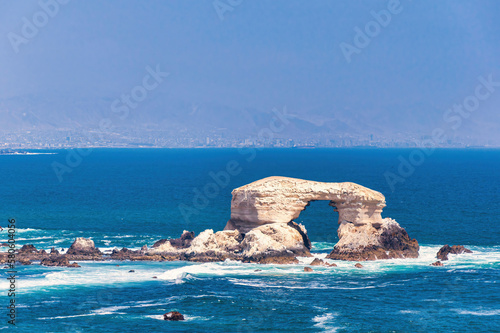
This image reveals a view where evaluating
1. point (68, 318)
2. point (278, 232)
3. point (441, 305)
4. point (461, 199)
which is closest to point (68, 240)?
point (278, 232)

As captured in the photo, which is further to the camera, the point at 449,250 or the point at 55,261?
the point at 449,250

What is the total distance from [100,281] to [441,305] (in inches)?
936

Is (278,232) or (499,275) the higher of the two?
(278,232)

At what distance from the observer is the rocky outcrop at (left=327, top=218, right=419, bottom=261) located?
6081 centimetres

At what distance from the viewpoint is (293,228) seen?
6222 cm

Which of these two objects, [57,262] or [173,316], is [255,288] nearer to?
[173,316]

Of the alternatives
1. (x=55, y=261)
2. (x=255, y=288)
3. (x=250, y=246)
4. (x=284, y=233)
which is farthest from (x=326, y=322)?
(x=55, y=261)

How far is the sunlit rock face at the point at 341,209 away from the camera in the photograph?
61.8 meters

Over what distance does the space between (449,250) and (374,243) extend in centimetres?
691

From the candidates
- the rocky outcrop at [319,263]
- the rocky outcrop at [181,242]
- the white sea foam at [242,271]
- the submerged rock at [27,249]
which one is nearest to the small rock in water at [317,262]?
the rocky outcrop at [319,263]

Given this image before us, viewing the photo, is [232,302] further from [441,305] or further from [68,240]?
[68,240]

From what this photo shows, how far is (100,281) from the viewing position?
52281 mm

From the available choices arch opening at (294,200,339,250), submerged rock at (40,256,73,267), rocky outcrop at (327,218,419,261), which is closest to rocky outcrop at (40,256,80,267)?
submerged rock at (40,256,73,267)

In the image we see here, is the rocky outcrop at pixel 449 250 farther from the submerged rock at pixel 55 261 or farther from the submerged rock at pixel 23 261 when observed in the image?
the submerged rock at pixel 23 261
